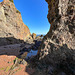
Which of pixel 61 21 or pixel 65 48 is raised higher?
pixel 61 21

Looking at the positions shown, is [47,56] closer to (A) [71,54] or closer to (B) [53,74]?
(B) [53,74]

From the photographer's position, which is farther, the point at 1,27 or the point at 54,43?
the point at 1,27

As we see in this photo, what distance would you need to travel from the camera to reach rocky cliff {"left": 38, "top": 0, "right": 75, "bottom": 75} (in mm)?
4277

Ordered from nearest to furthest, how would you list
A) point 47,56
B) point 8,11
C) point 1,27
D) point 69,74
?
point 69,74
point 47,56
point 1,27
point 8,11

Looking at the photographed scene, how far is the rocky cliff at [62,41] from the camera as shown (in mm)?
4277

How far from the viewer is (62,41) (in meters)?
4.68

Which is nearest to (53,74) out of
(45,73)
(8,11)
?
(45,73)

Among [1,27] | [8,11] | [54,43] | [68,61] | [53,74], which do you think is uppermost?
[8,11]

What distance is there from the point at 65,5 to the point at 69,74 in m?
6.88

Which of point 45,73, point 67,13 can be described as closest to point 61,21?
point 67,13

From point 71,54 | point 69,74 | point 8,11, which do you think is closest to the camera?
point 69,74

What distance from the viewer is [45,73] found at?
3.96 metres

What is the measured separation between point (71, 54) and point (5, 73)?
638 centimetres

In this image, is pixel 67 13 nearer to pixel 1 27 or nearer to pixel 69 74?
pixel 69 74
